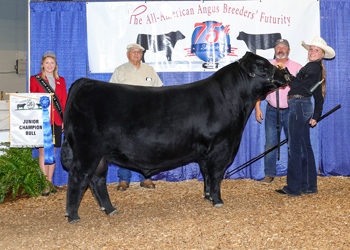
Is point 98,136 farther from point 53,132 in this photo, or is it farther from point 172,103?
point 53,132

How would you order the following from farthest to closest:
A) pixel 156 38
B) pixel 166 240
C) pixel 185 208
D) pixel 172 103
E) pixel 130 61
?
pixel 156 38
pixel 130 61
pixel 185 208
pixel 172 103
pixel 166 240

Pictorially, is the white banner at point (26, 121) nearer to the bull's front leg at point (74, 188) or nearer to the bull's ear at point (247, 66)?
the bull's front leg at point (74, 188)

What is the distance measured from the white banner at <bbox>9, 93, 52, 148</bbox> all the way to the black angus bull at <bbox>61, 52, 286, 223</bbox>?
135 cm

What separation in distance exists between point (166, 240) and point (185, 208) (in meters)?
1.10

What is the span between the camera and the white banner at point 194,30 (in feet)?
17.9

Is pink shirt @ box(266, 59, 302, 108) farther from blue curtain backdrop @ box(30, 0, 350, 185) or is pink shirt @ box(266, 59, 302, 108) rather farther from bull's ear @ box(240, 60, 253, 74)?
bull's ear @ box(240, 60, 253, 74)

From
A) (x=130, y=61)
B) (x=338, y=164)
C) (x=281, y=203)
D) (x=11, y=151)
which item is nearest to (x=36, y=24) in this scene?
(x=130, y=61)

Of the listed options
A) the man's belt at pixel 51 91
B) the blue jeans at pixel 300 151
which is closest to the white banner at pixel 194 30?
the man's belt at pixel 51 91

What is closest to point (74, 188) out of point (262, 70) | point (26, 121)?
point (26, 121)

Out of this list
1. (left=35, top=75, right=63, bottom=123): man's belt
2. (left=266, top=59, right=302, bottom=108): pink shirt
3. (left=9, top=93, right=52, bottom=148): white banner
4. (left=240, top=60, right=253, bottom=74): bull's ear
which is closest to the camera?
(left=240, top=60, right=253, bottom=74): bull's ear

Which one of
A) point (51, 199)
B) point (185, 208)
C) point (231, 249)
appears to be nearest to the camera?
point (231, 249)

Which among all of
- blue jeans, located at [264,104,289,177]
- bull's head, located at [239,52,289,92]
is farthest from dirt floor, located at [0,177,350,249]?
bull's head, located at [239,52,289,92]

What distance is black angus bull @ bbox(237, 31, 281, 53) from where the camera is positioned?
552cm

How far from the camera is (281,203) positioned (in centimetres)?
420
